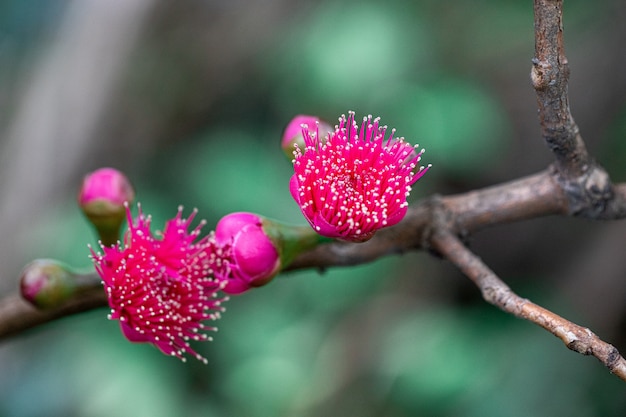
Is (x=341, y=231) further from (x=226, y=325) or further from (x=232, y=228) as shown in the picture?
(x=226, y=325)

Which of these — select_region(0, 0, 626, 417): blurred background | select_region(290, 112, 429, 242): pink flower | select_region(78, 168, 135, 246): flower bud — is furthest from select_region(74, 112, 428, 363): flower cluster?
select_region(0, 0, 626, 417): blurred background

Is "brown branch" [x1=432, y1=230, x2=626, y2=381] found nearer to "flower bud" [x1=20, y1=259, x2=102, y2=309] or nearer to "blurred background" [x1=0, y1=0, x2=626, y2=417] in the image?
"flower bud" [x1=20, y1=259, x2=102, y2=309]

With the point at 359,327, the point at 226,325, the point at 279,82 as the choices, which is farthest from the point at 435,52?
the point at 226,325

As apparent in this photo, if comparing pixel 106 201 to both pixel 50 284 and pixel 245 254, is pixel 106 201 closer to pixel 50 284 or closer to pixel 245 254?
pixel 50 284

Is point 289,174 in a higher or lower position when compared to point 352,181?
higher

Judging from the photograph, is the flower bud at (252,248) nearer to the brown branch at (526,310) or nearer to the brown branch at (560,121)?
the brown branch at (526,310)

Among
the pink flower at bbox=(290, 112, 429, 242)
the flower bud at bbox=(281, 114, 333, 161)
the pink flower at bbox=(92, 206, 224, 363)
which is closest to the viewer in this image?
the pink flower at bbox=(290, 112, 429, 242)

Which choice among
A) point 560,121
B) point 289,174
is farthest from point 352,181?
point 289,174
